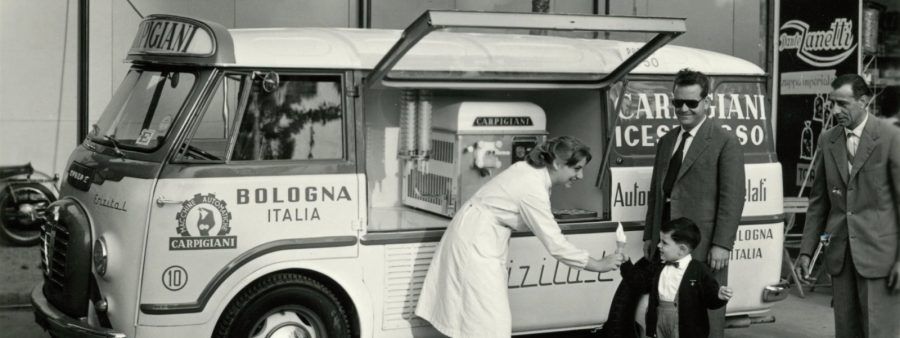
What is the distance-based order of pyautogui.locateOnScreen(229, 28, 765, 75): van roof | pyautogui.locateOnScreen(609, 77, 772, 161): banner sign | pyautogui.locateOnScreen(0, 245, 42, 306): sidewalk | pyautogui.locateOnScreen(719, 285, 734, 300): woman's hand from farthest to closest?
pyautogui.locateOnScreen(0, 245, 42, 306): sidewalk < pyautogui.locateOnScreen(609, 77, 772, 161): banner sign < pyautogui.locateOnScreen(229, 28, 765, 75): van roof < pyautogui.locateOnScreen(719, 285, 734, 300): woman's hand

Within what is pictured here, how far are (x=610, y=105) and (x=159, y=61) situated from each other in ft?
9.19

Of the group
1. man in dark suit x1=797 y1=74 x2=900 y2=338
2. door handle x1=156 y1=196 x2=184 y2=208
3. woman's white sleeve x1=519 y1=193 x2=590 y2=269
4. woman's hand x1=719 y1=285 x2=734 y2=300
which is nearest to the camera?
woman's hand x1=719 y1=285 x2=734 y2=300

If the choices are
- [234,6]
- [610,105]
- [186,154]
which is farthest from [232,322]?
[234,6]

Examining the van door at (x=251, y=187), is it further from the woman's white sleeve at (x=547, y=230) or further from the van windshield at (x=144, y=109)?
the woman's white sleeve at (x=547, y=230)

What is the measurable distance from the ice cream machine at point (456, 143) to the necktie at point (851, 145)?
1972 millimetres

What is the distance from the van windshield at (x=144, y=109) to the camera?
20.8 feet

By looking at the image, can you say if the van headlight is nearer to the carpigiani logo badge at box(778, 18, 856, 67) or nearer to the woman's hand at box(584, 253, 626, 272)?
the woman's hand at box(584, 253, 626, 272)

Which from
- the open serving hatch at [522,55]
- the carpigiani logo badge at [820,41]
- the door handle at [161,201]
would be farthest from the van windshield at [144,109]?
the carpigiani logo badge at [820,41]

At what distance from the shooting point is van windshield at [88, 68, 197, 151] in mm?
6340

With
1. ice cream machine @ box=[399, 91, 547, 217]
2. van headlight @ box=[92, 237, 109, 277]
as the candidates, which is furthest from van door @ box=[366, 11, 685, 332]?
van headlight @ box=[92, 237, 109, 277]

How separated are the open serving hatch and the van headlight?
5.57 ft

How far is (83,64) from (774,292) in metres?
5.82

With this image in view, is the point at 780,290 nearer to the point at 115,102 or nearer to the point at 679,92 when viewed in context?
the point at 679,92

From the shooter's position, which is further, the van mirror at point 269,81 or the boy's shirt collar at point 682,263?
the van mirror at point 269,81
